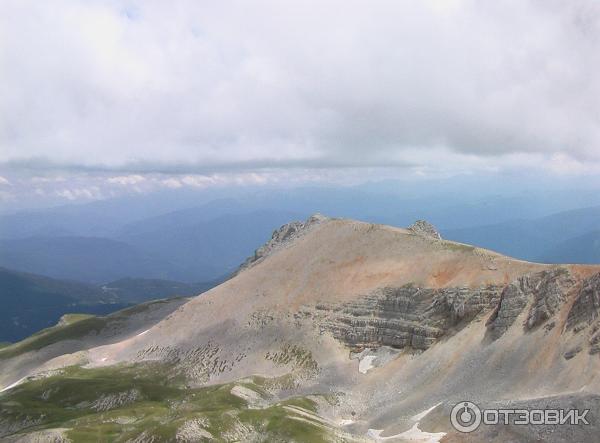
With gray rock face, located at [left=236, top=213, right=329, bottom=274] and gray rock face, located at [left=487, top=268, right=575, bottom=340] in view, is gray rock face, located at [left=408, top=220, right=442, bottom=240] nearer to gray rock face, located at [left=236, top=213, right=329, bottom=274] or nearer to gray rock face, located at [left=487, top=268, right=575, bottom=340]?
gray rock face, located at [left=236, top=213, right=329, bottom=274]

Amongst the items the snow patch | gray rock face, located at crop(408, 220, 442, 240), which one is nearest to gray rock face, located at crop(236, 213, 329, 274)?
gray rock face, located at crop(408, 220, 442, 240)

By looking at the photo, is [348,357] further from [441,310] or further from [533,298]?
[533,298]

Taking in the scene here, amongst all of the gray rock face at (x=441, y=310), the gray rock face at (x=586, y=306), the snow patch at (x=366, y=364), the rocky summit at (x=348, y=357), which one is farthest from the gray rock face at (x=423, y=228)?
the gray rock face at (x=586, y=306)

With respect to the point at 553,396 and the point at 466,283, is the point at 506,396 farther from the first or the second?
the point at 466,283

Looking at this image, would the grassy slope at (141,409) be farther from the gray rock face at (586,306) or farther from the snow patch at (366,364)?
the gray rock face at (586,306)

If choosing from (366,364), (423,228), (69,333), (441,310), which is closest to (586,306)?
(441,310)
